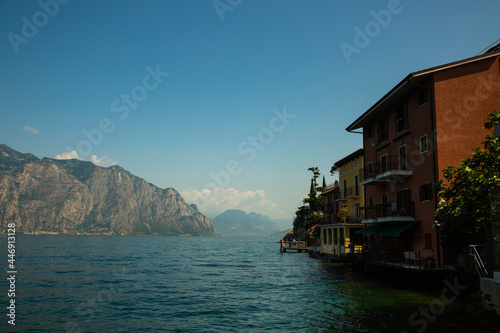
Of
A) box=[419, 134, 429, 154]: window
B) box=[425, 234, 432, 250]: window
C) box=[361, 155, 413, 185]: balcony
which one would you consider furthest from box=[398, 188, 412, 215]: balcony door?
box=[419, 134, 429, 154]: window

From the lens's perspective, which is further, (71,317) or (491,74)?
(491,74)

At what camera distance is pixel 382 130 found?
33312mm

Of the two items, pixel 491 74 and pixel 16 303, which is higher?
pixel 491 74

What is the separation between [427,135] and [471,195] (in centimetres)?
714

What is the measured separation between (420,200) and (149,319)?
20206 millimetres

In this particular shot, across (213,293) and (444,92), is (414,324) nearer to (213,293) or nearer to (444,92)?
(213,293)

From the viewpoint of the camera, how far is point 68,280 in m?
30.3

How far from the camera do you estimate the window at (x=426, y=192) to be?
2496 centimetres

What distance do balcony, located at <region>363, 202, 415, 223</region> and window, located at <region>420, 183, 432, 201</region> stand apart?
4.72 feet

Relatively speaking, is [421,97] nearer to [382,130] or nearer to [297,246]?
[382,130]

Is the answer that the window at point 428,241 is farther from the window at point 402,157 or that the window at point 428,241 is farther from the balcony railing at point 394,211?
the window at point 402,157

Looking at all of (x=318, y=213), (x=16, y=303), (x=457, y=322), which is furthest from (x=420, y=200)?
(x=318, y=213)

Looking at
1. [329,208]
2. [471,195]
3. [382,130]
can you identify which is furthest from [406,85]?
[329,208]

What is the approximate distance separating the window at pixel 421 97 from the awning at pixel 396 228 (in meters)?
8.81
